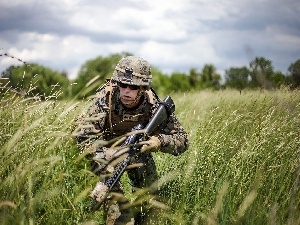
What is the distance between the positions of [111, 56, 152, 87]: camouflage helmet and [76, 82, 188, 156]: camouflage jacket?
0.19m

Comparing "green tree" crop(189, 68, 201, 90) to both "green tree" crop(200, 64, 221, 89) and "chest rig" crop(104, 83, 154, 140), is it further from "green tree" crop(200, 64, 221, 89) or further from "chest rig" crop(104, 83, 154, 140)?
"chest rig" crop(104, 83, 154, 140)

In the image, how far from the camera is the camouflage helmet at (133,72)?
11.6 ft

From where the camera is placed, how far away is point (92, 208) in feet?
8.75

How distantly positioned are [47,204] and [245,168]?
2.05 meters

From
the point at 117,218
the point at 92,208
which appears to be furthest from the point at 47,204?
the point at 117,218

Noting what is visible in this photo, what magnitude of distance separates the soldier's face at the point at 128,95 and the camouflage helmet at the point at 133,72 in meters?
0.09

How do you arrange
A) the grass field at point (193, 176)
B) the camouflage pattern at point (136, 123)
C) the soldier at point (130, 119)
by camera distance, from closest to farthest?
1. the grass field at point (193, 176)
2. the soldier at point (130, 119)
3. the camouflage pattern at point (136, 123)

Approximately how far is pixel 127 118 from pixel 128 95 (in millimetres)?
287

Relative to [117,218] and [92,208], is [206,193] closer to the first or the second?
[117,218]

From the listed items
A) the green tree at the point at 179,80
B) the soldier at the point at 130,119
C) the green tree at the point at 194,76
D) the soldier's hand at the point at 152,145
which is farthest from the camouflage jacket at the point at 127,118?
the green tree at the point at 194,76

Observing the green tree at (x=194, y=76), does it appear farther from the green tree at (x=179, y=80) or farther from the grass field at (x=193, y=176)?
the grass field at (x=193, y=176)

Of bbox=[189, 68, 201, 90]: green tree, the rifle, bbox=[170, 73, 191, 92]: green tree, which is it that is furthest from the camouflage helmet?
bbox=[189, 68, 201, 90]: green tree

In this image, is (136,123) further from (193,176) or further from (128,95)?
(193,176)

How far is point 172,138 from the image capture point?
353 centimetres
